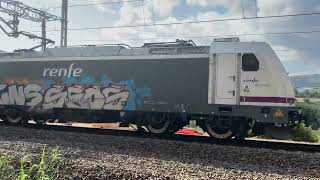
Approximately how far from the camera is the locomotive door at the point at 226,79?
14.4 meters

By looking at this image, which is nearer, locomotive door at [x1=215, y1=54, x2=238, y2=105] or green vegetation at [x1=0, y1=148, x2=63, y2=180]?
green vegetation at [x1=0, y1=148, x2=63, y2=180]

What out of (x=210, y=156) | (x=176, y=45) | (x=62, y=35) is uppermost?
(x=62, y=35)

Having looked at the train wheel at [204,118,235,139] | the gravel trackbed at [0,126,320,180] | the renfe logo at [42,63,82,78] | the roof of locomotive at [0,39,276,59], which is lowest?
the gravel trackbed at [0,126,320,180]

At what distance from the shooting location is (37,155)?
33.6 ft

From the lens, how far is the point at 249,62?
14.3 m

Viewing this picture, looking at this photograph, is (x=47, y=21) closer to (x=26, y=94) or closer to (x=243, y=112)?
(x=26, y=94)

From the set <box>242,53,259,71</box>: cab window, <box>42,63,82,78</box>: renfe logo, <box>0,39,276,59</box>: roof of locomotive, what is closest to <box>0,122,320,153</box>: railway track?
<box>42,63,82,78</box>: renfe logo

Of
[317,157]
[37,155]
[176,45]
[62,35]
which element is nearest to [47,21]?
[62,35]

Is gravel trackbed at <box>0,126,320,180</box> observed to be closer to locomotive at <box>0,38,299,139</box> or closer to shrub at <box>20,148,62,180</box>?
shrub at <box>20,148,62,180</box>

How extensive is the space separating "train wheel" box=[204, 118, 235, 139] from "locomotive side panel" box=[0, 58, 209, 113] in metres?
0.63

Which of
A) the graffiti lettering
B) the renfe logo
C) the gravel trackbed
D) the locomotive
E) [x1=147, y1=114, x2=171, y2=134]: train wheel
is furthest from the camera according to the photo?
the renfe logo

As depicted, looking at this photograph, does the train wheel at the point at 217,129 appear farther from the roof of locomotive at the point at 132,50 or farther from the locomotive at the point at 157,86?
the roof of locomotive at the point at 132,50

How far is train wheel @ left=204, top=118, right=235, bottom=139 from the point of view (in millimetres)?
14815

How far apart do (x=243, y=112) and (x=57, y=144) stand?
6492 mm
